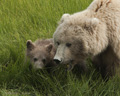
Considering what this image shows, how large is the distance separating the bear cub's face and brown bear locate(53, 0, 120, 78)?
98cm

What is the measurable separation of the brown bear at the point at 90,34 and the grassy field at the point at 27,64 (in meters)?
0.36

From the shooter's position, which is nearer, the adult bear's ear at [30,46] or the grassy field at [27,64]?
the grassy field at [27,64]

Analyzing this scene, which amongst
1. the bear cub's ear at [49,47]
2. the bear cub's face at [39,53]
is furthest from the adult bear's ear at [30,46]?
the bear cub's ear at [49,47]

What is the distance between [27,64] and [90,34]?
4.04 feet

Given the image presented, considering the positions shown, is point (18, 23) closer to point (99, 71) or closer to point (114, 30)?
point (99, 71)

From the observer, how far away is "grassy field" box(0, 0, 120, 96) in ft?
13.0

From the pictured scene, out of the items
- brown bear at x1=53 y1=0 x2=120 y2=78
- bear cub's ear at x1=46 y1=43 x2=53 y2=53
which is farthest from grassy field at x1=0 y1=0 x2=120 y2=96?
bear cub's ear at x1=46 y1=43 x2=53 y2=53

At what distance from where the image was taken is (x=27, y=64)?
449 centimetres

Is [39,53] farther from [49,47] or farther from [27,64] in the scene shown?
[27,64]

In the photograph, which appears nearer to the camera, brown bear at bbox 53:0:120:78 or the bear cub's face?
brown bear at bbox 53:0:120:78

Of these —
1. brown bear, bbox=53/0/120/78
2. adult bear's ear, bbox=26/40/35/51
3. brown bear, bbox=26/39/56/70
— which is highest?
brown bear, bbox=53/0/120/78

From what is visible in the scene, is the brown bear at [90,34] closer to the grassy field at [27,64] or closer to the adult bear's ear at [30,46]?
the grassy field at [27,64]

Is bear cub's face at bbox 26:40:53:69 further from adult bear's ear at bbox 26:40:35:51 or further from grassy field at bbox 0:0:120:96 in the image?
grassy field at bbox 0:0:120:96

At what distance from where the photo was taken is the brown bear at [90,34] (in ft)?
12.5
